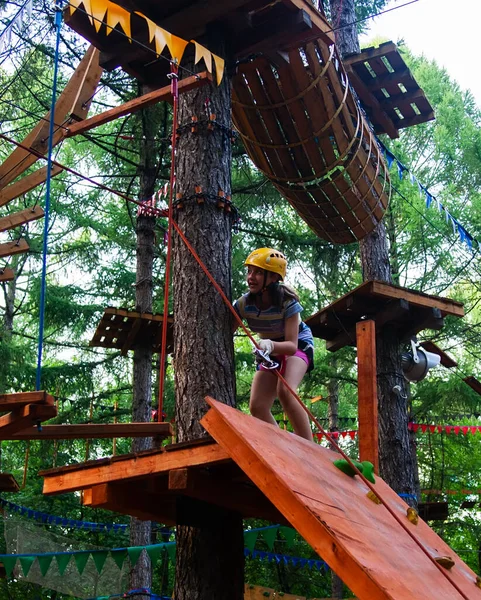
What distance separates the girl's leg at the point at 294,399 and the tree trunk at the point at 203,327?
346 mm

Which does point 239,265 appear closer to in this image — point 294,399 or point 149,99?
point 149,99

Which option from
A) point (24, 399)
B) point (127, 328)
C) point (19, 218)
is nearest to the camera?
point (24, 399)

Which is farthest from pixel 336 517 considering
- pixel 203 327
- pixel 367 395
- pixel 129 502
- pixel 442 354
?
pixel 442 354

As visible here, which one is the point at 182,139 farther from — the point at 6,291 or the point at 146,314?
the point at 6,291

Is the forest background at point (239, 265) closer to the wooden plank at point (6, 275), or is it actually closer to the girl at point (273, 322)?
the wooden plank at point (6, 275)

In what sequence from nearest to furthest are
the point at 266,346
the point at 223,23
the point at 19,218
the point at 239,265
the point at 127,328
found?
1. the point at 266,346
2. the point at 223,23
3. the point at 19,218
4. the point at 127,328
5. the point at 239,265

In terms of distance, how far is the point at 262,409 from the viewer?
14.9 ft

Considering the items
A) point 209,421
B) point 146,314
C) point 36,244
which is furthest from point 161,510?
point 36,244

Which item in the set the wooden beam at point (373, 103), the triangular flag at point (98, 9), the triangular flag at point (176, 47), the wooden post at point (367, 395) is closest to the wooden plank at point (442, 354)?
the wooden beam at point (373, 103)

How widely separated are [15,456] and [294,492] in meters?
15.6

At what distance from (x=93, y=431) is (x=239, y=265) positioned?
8987 mm

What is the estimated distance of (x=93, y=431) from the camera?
3.59 m

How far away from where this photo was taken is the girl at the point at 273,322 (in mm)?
4398

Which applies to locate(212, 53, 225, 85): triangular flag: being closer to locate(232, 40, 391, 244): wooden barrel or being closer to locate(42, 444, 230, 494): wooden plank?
locate(232, 40, 391, 244): wooden barrel
